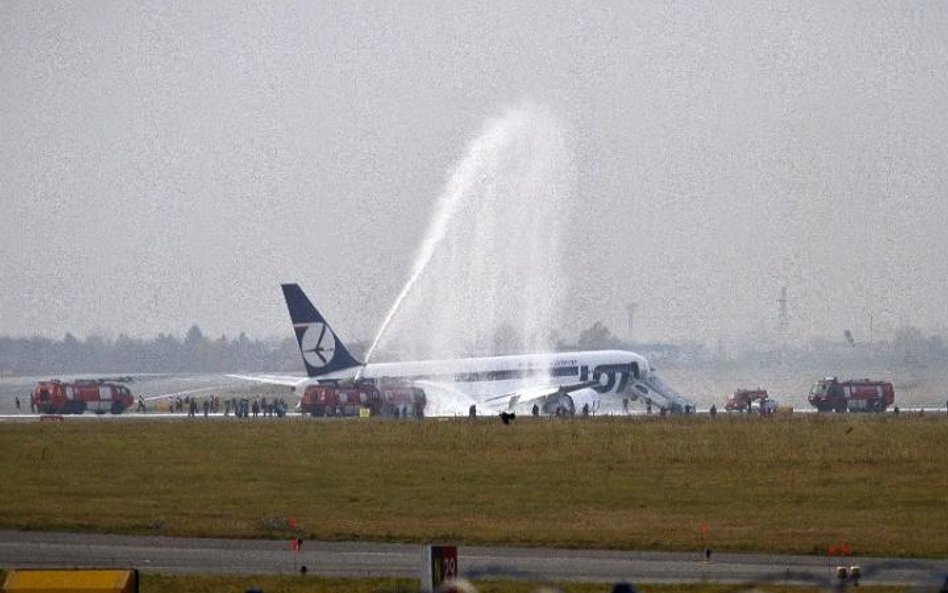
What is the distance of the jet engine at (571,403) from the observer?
120125mm

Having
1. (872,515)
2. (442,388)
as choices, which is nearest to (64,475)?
(872,515)

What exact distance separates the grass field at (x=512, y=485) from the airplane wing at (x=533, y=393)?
26384 millimetres

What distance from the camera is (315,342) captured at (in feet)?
436

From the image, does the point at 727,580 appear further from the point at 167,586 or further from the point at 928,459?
the point at 928,459

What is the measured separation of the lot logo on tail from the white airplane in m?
1.27

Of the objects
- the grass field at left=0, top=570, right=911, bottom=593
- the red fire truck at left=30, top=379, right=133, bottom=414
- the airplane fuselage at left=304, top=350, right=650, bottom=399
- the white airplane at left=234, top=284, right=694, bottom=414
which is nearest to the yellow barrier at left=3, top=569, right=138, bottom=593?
the grass field at left=0, top=570, right=911, bottom=593

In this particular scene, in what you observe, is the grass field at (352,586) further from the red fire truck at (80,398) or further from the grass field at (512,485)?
the red fire truck at (80,398)

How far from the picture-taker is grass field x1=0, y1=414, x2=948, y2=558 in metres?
48.1

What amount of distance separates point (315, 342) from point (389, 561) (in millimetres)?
92252

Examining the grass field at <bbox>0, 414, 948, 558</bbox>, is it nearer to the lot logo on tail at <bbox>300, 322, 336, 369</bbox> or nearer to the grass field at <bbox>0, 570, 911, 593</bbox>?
the grass field at <bbox>0, 570, 911, 593</bbox>

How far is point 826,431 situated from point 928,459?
20568 millimetres

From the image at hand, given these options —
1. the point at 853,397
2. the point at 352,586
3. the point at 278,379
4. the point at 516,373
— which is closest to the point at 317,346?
the point at 278,379

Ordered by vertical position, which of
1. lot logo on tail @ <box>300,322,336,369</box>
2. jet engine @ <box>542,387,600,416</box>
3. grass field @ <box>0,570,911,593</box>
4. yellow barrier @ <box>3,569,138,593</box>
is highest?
lot logo on tail @ <box>300,322,336,369</box>

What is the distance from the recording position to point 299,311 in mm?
133375
